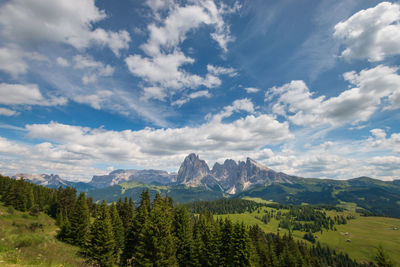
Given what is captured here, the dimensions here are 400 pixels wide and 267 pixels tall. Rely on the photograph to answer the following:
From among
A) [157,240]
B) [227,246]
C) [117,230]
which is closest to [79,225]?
[117,230]

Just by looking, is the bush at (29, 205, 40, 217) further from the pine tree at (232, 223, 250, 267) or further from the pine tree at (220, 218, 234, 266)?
the pine tree at (232, 223, 250, 267)

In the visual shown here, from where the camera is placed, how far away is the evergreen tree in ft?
131

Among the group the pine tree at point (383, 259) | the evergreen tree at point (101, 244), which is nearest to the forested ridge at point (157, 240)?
the evergreen tree at point (101, 244)

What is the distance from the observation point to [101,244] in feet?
135

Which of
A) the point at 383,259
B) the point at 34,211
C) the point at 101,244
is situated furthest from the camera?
the point at 34,211

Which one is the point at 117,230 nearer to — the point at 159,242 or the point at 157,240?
the point at 157,240

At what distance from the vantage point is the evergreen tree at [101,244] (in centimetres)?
3981

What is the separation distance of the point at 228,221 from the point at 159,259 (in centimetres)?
2069

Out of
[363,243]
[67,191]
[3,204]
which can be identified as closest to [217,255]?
[67,191]

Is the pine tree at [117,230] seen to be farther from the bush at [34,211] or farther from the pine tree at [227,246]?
the bush at [34,211]

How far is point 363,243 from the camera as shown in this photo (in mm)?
190125

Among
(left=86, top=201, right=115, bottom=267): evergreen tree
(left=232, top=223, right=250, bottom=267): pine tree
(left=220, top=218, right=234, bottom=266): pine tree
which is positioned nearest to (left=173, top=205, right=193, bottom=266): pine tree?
(left=220, top=218, right=234, bottom=266): pine tree

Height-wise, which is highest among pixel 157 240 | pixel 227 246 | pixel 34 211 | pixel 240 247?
pixel 157 240

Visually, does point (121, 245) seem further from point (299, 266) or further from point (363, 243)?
point (363, 243)
